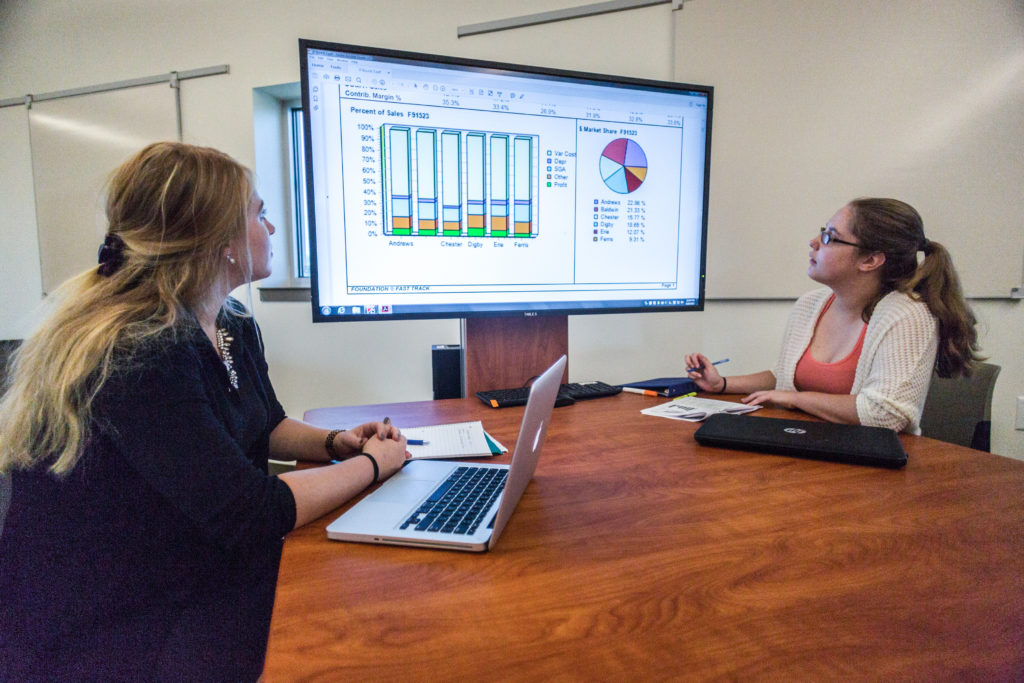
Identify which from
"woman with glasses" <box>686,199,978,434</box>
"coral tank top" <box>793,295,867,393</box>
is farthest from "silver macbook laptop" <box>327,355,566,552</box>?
"coral tank top" <box>793,295,867,393</box>

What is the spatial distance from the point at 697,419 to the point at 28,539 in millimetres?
1090

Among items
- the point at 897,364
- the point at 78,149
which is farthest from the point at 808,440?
the point at 78,149

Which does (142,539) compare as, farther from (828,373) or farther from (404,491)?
(828,373)

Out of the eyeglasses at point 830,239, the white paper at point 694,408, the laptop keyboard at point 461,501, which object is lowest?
the white paper at point 694,408

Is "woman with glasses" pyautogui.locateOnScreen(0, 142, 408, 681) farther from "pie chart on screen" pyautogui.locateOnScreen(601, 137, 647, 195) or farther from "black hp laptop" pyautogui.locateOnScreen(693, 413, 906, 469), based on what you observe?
"pie chart on screen" pyautogui.locateOnScreen(601, 137, 647, 195)

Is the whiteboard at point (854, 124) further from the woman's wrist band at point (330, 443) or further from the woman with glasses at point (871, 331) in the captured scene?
the woman's wrist band at point (330, 443)

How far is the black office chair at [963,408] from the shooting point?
1467mm

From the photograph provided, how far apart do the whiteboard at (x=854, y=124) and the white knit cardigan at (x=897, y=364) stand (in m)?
0.79

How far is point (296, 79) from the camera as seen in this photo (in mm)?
2455

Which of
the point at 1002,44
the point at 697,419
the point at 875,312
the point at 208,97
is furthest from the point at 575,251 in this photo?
the point at 208,97

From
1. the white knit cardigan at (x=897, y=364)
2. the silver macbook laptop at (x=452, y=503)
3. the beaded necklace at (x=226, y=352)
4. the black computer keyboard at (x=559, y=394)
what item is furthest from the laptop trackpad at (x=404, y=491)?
the white knit cardigan at (x=897, y=364)

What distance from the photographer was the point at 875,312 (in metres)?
1.37

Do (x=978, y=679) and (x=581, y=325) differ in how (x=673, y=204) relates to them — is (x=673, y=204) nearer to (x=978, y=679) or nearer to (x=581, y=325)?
(x=581, y=325)

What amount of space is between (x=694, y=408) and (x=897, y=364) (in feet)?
1.50
